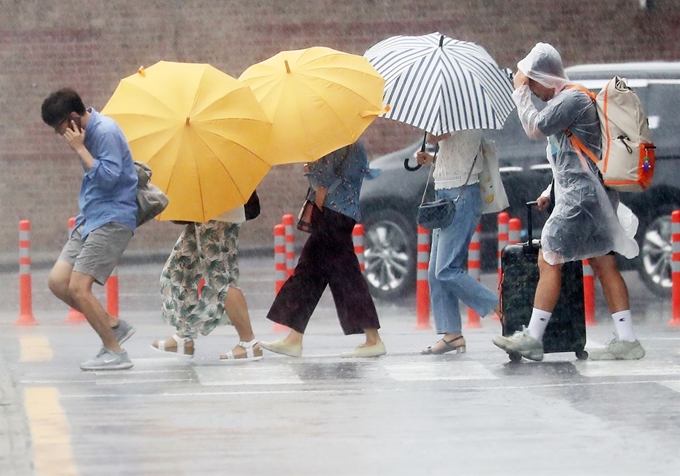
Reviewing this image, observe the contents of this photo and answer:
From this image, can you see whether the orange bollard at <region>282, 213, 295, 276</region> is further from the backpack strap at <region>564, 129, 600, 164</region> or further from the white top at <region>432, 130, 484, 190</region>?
the backpack strap at <region>564, 129, 600, 164</region>

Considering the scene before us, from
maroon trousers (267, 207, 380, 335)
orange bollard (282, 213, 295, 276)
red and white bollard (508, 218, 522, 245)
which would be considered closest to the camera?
maroon trousers (267, 207, 380, 335)

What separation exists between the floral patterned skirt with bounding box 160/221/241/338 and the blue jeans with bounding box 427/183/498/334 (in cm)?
136

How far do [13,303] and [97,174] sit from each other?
6896mm

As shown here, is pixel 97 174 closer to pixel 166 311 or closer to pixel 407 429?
pixel 166 311

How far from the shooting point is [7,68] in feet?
78.5

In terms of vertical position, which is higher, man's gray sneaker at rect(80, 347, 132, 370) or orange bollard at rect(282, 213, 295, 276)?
orange bollard at rect(282, 213, 295, 276)

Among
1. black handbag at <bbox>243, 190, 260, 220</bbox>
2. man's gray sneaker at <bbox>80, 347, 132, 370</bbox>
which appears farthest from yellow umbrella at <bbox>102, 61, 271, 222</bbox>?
man's gray sneaker at <bbox>80, 347, 132, 370</bbox>

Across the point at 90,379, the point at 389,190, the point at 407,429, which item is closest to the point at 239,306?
the point at 90,379

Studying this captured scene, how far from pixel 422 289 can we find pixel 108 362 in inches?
153

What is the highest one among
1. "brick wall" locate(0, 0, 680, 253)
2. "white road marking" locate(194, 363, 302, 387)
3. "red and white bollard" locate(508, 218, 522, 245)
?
"brick wall" locate(0, 0, 680, 253)

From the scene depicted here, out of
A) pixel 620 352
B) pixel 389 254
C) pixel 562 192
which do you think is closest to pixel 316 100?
pixel 562 192

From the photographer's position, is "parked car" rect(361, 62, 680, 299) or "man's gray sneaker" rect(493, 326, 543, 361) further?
"parked car" rect(361, 62, 680, 299)

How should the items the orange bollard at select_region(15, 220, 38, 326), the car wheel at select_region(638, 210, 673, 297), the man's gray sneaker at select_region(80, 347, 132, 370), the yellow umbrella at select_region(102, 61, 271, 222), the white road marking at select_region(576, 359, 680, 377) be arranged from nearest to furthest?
the white road marking at select_region(576, 359, 680, 377) < the yellow umbrella at select_region(102, 61, 271, 222) < the man's gray sneaker at select_region(80, 347, 132, 370) < the orange bollard at select_region(15, 220, 38, 326) < the car wheel at select_region(638, 210, 673, 297)

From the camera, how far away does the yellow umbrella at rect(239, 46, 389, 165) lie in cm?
1020
